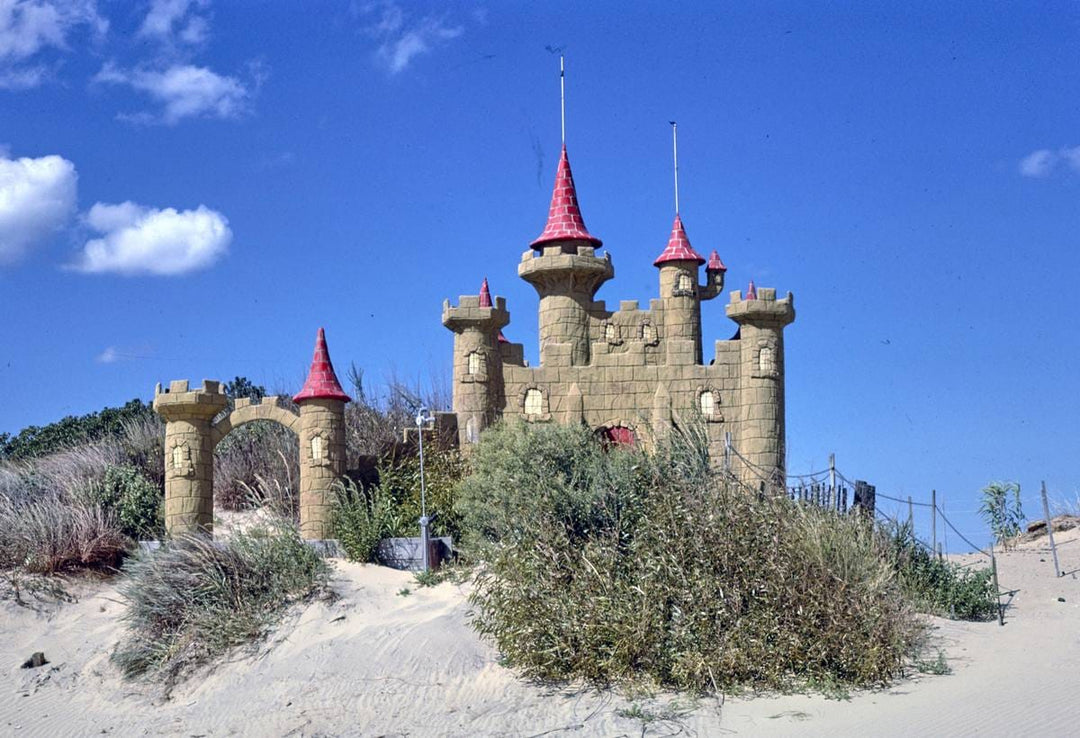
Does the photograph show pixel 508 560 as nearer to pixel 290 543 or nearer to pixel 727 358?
pixel 290 543

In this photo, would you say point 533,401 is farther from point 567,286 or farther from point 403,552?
point 403,552

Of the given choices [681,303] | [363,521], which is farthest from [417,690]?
[681,303]

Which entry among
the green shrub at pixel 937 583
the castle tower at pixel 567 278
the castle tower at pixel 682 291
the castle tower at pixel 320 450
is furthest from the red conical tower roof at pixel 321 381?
the green shrub at pixel 937 583

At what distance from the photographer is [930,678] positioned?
12.8m

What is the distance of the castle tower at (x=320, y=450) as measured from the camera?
1936 centimetres

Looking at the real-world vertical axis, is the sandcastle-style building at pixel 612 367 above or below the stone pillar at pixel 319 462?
above

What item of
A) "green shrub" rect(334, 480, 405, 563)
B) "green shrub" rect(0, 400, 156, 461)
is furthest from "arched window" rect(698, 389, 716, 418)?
"green shrub" rect(0, 400, 156, 461)

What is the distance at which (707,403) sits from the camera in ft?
69.4

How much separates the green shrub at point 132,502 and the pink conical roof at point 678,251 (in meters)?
10.3

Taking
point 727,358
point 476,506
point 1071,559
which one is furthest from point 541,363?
point 1071,559

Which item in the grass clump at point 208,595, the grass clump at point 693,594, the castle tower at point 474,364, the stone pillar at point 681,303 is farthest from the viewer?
the stone pillar at point 681,303

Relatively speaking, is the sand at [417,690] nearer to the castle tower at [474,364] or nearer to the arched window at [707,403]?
the castle tower at [474,364]

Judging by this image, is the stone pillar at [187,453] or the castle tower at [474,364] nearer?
the stone pillar at [187,453]

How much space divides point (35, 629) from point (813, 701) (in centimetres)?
1254
